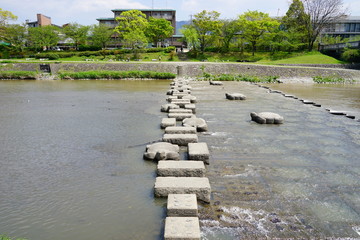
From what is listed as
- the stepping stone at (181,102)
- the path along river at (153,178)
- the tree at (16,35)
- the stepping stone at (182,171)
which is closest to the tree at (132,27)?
the tree at (16,35)

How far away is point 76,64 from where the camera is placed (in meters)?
36.8

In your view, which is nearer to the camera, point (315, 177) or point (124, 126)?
point (315, 177)

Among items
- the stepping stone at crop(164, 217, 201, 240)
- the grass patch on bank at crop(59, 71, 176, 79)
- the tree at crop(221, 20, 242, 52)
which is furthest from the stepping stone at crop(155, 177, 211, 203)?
the tree at crop(221, 20, 242, 52)

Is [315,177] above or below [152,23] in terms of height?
below

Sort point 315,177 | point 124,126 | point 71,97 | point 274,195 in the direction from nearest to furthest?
point 274,195
point 315,177
point 124,126
point 71,97

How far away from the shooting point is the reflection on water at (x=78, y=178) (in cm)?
451

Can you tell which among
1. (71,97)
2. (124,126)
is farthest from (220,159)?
(71,97)

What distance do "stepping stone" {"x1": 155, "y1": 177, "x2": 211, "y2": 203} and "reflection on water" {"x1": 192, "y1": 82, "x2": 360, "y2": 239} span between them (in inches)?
10.1

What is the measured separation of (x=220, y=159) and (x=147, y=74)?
2698cm

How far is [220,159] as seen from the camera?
288 inches

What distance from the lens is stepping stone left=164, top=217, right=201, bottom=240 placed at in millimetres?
3855

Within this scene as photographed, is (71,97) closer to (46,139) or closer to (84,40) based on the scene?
(46,139)

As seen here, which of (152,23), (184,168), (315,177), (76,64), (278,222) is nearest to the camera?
(278,222)

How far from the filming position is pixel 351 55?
42.3 m
